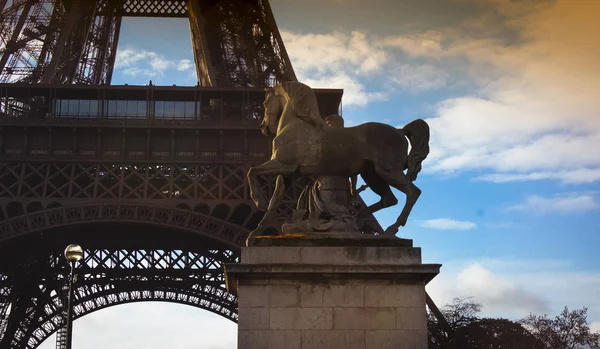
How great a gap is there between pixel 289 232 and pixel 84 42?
177 ft

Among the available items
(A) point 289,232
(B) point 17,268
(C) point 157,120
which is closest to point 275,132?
(A) point 289,232

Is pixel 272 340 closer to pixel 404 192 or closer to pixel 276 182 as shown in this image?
pixel 276 182

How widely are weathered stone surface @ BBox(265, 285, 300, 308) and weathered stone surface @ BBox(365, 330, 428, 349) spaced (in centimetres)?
152

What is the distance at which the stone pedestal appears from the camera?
16047 mm

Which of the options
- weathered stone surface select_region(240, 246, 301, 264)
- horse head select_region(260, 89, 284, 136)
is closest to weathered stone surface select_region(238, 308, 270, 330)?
weathered stone surface select_region(240, 246, 301, 264)

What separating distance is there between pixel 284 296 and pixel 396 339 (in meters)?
2.28

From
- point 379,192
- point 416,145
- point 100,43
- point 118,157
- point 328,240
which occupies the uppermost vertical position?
point 100,43

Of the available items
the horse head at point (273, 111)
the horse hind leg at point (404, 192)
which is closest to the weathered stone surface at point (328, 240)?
the horse hind leg at point (404, 192)

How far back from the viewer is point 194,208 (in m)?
52.7

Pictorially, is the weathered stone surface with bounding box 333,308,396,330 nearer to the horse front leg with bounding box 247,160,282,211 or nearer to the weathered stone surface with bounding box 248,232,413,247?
the weathered stone surface with bounding box 248,232,413,247

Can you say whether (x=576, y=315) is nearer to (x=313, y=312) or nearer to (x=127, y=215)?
(x=127, y=215)

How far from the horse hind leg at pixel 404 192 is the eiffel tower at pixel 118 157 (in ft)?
83.1

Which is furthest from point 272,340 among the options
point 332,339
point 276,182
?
point 276,182

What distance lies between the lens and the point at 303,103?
17672 mm
